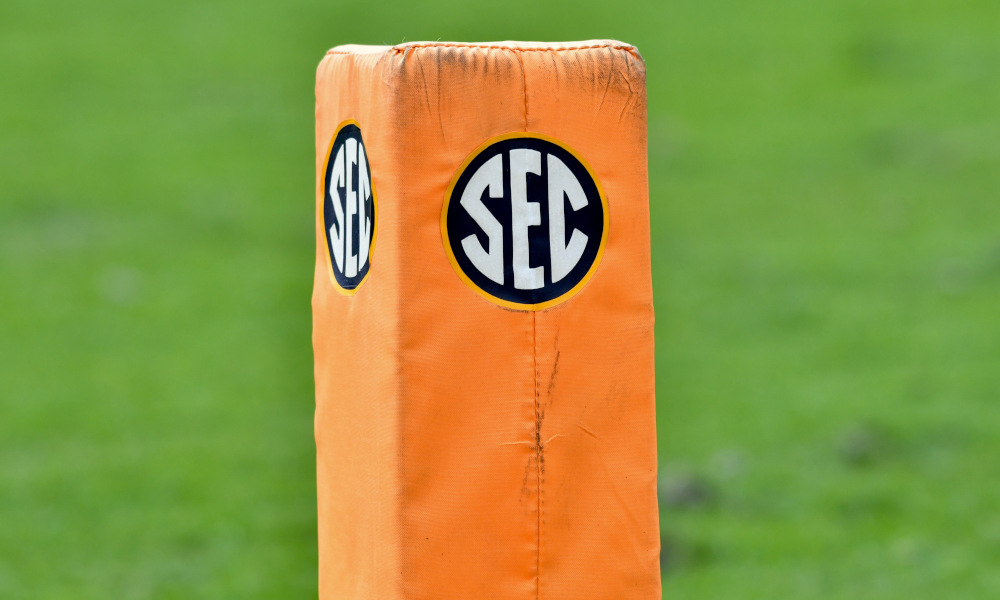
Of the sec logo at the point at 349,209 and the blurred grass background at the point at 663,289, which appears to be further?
the blurred grass background at the point at 663,289

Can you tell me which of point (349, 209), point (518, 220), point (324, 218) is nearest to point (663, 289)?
point (324, 218)

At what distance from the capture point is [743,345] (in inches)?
269

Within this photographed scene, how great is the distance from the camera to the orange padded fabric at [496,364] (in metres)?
2.14

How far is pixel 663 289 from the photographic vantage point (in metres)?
7.77

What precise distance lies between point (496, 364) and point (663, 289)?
5.68 meters

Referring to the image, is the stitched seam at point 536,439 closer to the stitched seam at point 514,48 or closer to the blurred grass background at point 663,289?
the stitched seam at point 514,48

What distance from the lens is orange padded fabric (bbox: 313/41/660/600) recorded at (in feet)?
7.02

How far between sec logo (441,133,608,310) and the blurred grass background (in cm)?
233

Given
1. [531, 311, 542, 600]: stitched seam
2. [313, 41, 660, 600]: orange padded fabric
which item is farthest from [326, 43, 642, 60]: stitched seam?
[531, 311, 542, 600]: stitched seam

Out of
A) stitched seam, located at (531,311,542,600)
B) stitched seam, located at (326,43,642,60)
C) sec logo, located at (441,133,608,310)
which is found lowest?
stitched seam, located at (531,311,542,600)

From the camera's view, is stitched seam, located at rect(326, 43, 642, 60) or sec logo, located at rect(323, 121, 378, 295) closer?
stitched seam, located at rect(326, 43, 642, 60)

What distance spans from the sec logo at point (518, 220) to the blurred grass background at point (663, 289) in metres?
2.33

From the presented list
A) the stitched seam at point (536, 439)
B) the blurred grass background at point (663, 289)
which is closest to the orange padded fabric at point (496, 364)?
the stitched seam at point (536, 439)

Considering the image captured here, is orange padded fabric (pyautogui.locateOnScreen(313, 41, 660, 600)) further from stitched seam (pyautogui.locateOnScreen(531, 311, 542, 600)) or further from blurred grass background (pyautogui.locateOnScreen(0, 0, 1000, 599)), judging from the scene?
blurred grass background (pyautogui.locateOnScreen(0, 0, 1000, 599))
